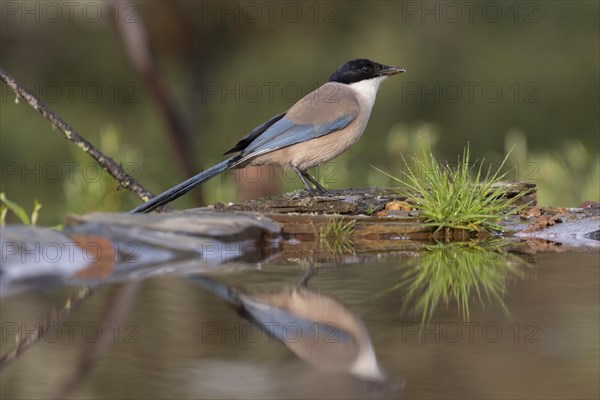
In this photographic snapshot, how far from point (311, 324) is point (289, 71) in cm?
634

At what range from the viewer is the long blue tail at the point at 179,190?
16.0 ft

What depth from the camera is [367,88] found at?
19.6ft

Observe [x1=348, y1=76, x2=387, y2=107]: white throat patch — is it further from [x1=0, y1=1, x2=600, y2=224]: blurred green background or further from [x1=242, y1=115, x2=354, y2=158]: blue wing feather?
[x1=0, y1=1, x2=600, y2=224]: blurred green background

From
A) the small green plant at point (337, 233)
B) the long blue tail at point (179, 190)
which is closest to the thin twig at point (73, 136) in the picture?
the long blue tail at point (179, 190)

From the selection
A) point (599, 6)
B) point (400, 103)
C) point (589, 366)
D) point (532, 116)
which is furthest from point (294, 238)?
point (599, 6)

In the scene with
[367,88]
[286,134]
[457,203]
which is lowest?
[457,203]

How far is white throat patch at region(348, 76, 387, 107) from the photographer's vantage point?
19.3 feet

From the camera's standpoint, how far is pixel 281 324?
9.73 ft

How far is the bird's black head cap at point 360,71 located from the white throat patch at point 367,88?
0.8 inches

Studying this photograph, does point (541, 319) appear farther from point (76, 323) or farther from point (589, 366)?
point (76, 323)

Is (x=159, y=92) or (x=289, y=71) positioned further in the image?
(x=289, y=71)

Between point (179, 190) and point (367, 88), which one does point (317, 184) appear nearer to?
point (179, 190)

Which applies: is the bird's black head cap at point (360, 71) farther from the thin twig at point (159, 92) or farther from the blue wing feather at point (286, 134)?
the thin twig at point (159, 92)

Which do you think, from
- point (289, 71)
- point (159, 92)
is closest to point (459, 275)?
point (159, 92)
